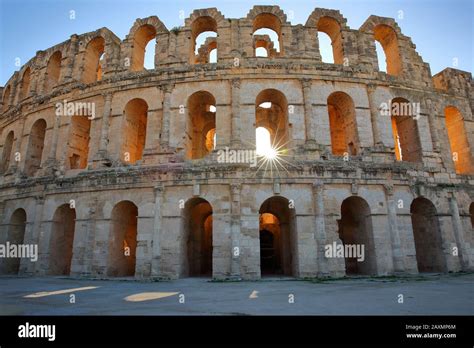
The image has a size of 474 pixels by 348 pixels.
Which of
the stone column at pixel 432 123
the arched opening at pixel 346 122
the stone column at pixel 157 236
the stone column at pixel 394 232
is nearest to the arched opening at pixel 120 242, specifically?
the stone column at pixel 157 236

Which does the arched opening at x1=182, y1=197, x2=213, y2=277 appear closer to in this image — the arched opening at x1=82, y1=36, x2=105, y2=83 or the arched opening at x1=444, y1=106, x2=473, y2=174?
the arched opening at x1=82, y1=36, x2=105, y2=83

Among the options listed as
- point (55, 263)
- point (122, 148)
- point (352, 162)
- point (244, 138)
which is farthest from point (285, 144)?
point (55, 263)

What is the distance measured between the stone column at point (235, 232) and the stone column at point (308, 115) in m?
4.19

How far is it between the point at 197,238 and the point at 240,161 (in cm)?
573

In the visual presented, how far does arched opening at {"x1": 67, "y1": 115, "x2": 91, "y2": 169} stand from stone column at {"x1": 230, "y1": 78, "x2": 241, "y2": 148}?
9.61m

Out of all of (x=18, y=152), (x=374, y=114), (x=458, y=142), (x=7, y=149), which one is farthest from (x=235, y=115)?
(x=7, y=149)

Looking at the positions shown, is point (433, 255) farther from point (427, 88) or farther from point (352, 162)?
point (427, 88)

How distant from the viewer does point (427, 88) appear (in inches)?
669

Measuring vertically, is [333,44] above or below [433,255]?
above

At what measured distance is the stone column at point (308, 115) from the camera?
14.4 metres

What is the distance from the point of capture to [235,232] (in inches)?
512

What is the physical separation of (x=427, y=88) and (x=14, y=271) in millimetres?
26450

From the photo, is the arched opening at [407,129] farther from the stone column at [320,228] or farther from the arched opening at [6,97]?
the arched opening at [6,97]

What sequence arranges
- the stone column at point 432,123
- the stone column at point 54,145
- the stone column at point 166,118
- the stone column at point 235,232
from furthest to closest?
the stone column at point 54,145 < the stone column at point 432,123 < the stone column at point 166,118 < the stone column at point 235,232
